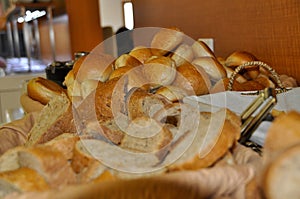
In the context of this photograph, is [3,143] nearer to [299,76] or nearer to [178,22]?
[299,76]

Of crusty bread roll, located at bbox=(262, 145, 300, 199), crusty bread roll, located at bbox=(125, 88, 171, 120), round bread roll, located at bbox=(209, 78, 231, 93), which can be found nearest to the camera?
crusty bread roll, located at bbox=(262, 145, 300, 199)

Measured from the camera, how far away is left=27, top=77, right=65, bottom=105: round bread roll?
95cm

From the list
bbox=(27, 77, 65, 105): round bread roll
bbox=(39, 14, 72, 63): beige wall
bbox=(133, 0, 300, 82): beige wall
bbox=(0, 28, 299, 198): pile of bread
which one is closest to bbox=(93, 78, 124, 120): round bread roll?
bbox=(0, 28, 299, 198): pile of bread

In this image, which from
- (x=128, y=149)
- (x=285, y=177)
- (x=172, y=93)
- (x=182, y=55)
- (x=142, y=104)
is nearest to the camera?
(x=285, y=177)

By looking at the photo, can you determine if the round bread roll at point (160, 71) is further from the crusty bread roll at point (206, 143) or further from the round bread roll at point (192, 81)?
the crusty bread roll at point (206, 143)

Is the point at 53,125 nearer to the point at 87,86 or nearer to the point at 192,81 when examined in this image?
the point at 87,86

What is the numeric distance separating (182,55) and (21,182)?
61 centimetres

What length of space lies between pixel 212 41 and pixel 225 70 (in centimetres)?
43

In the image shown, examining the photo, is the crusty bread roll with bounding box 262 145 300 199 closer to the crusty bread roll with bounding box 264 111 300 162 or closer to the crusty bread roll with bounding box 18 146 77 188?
the crusty bread roll with bounding box 264 111 300 162

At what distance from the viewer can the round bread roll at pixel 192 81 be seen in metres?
0.78

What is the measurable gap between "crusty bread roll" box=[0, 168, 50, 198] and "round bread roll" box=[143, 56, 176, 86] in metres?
0.42

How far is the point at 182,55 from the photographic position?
917mm

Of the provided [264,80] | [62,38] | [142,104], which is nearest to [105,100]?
[142,104]

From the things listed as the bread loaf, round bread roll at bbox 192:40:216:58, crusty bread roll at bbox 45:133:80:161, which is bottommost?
the bread loaf
